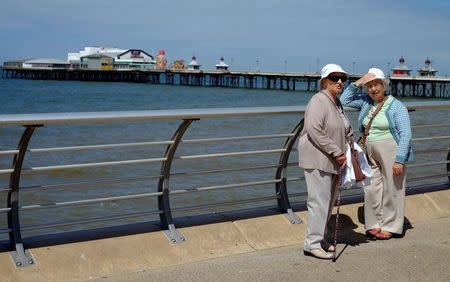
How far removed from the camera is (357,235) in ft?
18.2

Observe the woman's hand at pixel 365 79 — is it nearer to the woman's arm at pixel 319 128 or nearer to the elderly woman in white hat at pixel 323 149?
the elderly woman in white hat at pixel 323 149

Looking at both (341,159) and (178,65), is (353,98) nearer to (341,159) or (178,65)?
(341,159)

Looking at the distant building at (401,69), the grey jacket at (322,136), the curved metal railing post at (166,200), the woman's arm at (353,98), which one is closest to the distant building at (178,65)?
the distant building at (401,69)

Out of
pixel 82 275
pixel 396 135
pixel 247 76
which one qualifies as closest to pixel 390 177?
pixel 396 135

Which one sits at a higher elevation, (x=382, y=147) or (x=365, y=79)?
(x=365, y=79)

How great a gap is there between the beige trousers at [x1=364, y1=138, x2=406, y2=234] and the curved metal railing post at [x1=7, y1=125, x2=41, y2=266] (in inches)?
103

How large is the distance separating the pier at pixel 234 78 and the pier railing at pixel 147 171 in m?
56.6

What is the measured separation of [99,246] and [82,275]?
0.90ft

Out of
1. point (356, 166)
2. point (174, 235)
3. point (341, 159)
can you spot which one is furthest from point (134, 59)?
point (341, 159)

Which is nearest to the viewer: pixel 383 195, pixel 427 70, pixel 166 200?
pixel 166 200

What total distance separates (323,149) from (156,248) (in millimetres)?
1301

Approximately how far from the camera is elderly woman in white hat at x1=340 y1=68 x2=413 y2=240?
525 cm

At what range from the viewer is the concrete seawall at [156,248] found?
4.30 m

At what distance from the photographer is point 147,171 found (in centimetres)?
1395
